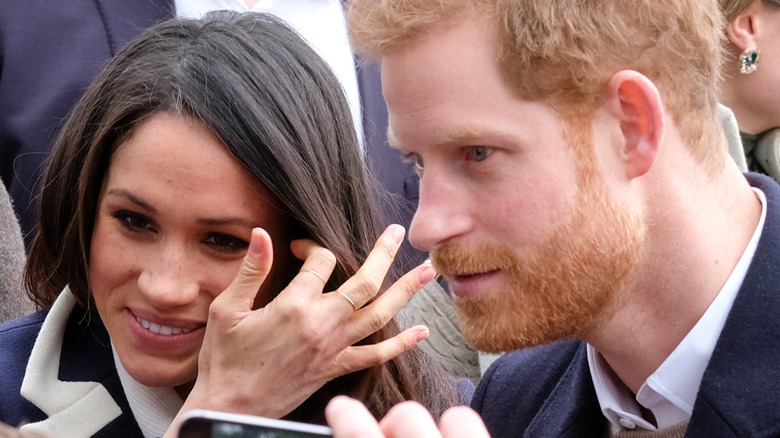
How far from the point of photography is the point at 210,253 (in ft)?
8.11

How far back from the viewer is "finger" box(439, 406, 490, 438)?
1070 millimetres

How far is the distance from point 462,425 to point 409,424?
61mm

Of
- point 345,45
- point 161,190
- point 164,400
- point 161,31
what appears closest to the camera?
point 161,190

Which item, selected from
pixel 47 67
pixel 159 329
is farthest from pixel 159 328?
pixel 47 67

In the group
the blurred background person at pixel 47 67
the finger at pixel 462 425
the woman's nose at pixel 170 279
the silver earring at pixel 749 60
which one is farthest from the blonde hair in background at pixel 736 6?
the finger at pixel 462 425

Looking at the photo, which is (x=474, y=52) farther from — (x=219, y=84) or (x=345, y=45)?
(x=345, y=45)

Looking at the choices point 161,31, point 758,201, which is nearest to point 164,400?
point 161,31

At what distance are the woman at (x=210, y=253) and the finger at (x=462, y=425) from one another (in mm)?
1237

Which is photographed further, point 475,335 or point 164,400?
point 164,400

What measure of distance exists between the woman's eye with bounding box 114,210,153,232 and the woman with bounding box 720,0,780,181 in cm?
219

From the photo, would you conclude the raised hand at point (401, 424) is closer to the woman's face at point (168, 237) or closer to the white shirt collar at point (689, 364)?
the white shirt collar at point (689, 364)

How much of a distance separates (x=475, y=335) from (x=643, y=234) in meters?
0.41

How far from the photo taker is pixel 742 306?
195cm

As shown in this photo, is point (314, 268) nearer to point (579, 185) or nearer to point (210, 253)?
point (210, 253)
